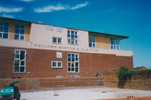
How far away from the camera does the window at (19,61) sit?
86.9ft

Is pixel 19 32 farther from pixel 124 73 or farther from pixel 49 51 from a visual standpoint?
pixel 124 73

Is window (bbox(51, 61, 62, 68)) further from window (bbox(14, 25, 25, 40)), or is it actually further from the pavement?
the pavement

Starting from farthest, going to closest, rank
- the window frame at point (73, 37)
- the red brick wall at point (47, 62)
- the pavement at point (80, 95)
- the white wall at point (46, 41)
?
the window frame at point (73, 37)
the white wall at point (46, 41)
the red brick wall at point (47, 62)
the pavement at point (80, 95)

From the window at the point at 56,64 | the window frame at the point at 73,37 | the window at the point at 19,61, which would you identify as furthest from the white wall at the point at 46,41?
the window at the point at 56,64

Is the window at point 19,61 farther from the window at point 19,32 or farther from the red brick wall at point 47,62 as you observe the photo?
the window at point 19,32

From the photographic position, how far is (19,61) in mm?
26734

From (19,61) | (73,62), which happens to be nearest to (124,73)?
(73,62)

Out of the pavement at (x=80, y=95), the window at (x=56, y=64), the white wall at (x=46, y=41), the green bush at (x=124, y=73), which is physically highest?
the white wall at (x=46, y=41)

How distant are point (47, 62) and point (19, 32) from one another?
7349 millimetres

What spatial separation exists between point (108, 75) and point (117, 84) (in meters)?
2.54

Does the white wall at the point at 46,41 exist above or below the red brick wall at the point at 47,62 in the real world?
above

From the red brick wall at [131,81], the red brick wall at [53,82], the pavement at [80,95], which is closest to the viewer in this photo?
the pavement at [80,95]

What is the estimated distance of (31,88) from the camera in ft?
67.6

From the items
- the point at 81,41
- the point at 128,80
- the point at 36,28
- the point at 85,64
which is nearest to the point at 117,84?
the point at 128,80
